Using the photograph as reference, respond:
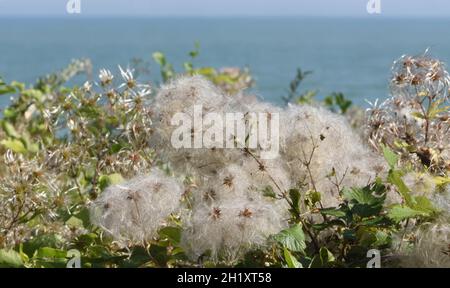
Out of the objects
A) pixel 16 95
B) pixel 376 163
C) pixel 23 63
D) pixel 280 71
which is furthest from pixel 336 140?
pixel 280 71

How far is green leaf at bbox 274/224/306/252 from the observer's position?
1971 millimetres

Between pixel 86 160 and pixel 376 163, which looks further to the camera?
pixel 86 160

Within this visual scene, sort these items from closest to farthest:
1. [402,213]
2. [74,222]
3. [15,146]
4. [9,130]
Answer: [402,213] < [74,222] < [15,146] < [9,130]

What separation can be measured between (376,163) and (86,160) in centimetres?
89

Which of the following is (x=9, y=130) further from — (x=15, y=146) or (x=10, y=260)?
(x=10, y=260)

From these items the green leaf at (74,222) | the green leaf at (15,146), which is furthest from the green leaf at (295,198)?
the green leaf at (15,146)

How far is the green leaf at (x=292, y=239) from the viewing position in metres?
1.97

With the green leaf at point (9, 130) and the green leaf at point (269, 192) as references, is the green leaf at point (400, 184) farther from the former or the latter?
the green leaf at point (9, 130)

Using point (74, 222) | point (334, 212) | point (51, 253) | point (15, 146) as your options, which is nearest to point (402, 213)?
point (334, 212)

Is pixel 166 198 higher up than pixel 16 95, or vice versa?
pixel 166 198

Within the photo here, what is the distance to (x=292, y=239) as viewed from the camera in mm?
1994

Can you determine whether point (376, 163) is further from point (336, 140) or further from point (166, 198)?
point (166, 198)
